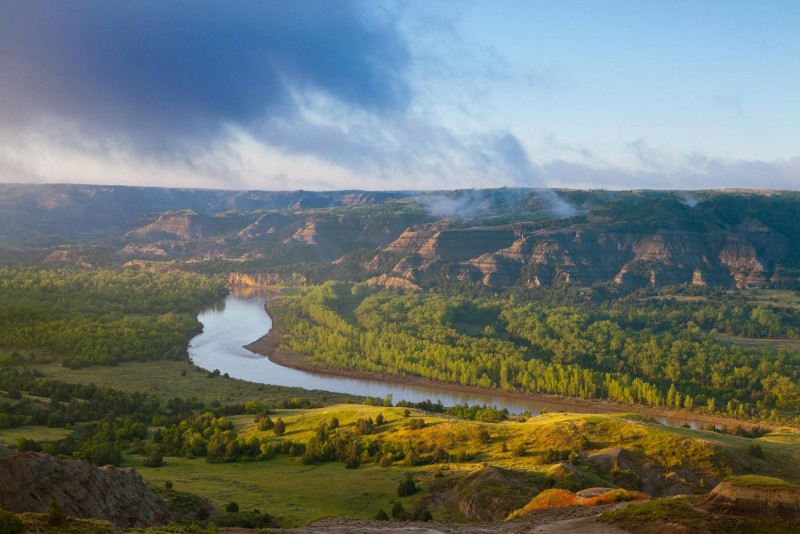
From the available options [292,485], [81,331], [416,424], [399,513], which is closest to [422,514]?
[399,513]

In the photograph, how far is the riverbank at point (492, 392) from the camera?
Result: 117m

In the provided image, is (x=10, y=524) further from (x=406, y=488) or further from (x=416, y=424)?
(x=416, y=424)

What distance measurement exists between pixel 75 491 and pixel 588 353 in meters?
132

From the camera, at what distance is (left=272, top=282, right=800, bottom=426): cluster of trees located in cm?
12781

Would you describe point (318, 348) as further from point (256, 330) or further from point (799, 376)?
point (799, 376)

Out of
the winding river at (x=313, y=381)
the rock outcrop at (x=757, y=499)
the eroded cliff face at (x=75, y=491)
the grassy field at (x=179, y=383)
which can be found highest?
the rock outcrop at (x=757, y=499)

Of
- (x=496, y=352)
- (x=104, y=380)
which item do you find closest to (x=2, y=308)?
(x=104, y=380)

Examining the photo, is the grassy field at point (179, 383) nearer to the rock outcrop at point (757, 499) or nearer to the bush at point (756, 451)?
the bush at point (756, 451)

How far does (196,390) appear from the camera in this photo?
123625 mm

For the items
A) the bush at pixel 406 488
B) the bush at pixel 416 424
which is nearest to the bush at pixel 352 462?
the bush at pixel 416 424

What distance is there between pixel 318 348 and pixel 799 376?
108946 millimetres

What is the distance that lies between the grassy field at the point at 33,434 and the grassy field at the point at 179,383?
3037 cm

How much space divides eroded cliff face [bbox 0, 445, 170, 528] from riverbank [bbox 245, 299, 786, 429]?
9391cm

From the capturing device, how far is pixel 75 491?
39.3 m
